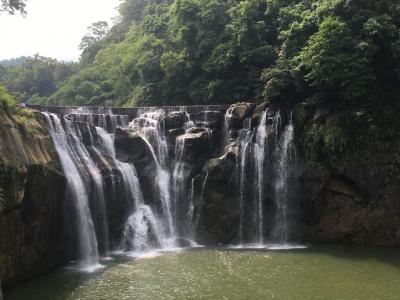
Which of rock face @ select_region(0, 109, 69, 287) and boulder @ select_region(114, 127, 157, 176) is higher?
boulder @ select_region(114, 127, 157, 176)

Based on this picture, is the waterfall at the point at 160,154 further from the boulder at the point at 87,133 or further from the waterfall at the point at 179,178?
the boulder at the point at 87,133

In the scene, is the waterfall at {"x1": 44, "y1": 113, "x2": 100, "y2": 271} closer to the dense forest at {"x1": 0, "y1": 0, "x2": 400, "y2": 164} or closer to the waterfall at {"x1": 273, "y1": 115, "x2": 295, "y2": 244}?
the waterfall at {"x1": 273, "y1": 115, "x2": 295, "y2": 244}

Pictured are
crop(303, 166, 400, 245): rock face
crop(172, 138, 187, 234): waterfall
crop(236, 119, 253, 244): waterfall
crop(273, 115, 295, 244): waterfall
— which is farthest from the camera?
crop(172, 138, 187, 234): waterfall

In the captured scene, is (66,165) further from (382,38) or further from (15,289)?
(382,38)

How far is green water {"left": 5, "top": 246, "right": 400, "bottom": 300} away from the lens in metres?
14.7

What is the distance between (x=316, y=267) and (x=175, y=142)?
11.7 metres

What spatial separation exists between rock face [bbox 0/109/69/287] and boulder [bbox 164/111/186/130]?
8.81 meters

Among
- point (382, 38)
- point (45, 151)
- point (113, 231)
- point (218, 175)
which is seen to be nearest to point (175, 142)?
point (218, 175)

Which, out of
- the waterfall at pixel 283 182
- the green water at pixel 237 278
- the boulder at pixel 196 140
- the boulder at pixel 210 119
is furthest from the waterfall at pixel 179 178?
the waterfall at pixel 283 182

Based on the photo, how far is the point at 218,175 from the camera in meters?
23.6

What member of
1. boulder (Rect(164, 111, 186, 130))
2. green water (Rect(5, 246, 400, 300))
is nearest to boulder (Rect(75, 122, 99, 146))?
boulder (Rect(164, 111, 186, 130))

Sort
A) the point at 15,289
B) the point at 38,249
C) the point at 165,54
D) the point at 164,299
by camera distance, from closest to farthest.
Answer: the point at 164,299 < the point at 15,289 < the point at 38,249 < the point at 165,54

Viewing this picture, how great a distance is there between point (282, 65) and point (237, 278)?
14.7 m

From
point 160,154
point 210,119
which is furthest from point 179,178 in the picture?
point 210,119
